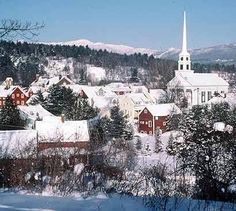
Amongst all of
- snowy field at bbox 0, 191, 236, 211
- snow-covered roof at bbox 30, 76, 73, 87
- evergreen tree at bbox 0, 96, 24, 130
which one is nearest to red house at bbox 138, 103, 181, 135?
evergreen tree at bbox 0, 96, 24, 130

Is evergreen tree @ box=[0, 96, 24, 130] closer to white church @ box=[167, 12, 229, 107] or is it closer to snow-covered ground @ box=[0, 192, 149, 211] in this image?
snow-covered ground @ box=[0, 192, 149, 211]

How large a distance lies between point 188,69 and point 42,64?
59713 millimetres

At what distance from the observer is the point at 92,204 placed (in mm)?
4414

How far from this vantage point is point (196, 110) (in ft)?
135

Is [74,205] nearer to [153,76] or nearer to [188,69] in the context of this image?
[188,69]

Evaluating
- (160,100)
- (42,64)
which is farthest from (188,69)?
(42,64)

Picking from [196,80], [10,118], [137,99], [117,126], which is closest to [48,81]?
[196,80]

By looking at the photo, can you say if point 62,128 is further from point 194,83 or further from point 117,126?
point 194,83

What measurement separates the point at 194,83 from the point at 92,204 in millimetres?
77154

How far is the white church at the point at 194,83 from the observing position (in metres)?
77.1

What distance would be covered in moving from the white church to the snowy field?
226 ft

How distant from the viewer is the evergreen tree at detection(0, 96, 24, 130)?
110 feet

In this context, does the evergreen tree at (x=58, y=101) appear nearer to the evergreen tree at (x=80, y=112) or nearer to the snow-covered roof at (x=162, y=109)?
the evergreen tree at (x=80, y=112)

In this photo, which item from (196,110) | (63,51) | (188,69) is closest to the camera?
(196,110)
